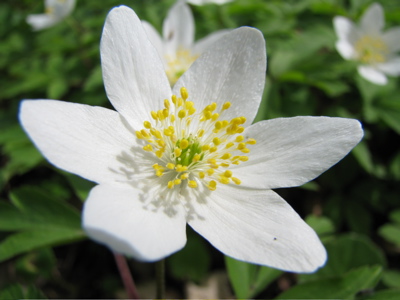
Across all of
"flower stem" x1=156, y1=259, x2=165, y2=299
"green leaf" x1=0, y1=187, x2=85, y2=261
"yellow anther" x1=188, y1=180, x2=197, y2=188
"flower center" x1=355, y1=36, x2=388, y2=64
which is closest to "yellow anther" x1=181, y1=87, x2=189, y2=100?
"yellow anther" x1=188, y1=180, x2=197, y2=188

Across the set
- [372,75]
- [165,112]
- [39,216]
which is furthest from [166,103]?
[372,75]

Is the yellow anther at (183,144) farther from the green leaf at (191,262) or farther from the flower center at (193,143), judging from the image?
the green leaf at (191,262)

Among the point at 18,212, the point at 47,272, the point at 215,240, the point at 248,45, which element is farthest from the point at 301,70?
the point at 47,272

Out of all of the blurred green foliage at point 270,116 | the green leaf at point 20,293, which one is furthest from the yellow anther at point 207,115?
the green leaf at point 20,293

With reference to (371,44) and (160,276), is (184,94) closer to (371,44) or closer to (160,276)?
(160,276)

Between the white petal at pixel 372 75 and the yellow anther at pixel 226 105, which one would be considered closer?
the yellow anther at pixel 226 105

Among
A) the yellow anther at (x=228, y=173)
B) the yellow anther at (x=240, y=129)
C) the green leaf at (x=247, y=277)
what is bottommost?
the green leaf at (x=247, y=277)
